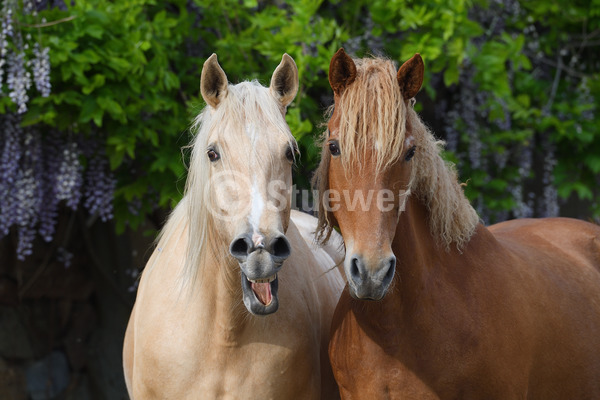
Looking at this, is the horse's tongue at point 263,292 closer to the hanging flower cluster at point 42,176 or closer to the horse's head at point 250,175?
the horse's head at point 250,175

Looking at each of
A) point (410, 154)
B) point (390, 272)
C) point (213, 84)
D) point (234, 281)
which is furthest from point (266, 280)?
point (213, 84)

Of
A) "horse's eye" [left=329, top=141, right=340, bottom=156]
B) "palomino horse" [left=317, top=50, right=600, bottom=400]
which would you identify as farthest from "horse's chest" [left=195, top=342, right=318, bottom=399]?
"horse's eye" [left=329, top=141, right=340, bottom=156]

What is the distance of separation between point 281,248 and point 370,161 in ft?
1.43

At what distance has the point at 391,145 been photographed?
258 centimetres

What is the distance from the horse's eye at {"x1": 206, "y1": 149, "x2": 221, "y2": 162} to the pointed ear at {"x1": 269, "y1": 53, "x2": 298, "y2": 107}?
1.27 feet

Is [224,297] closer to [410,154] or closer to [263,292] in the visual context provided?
[263,292]

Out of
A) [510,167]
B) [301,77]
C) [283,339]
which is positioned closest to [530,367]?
[283,339]

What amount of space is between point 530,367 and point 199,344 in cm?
129

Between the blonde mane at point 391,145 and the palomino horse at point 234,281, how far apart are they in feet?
0.88

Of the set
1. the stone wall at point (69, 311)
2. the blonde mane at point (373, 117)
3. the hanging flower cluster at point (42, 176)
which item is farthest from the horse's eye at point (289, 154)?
the stone wall at point (69, 311)

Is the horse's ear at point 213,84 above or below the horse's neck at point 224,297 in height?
above

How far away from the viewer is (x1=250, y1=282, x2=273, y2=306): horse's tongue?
8.66 feet

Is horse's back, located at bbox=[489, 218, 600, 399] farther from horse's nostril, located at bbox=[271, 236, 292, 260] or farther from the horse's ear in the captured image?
the horse's ear

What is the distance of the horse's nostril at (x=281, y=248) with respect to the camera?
8.30ft
